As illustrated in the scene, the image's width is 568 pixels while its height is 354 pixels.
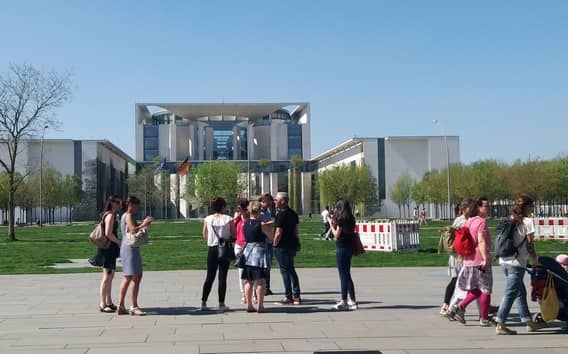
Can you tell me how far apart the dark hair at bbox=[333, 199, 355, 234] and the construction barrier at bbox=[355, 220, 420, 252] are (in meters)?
14.6

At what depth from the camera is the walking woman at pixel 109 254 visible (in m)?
12.2

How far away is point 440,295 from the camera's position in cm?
1388

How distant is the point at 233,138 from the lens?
14075 cm

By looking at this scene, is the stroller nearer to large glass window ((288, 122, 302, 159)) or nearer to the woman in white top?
the woman in white top

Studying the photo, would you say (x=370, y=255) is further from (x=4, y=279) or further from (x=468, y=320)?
(x=468, y=320)

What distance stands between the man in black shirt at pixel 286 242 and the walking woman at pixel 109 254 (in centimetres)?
253

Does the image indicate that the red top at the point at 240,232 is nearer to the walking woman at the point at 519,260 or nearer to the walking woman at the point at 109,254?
the walking woman at the point at 109,254

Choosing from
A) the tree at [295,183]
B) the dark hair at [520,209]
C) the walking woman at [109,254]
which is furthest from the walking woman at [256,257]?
the tree at [295,183]

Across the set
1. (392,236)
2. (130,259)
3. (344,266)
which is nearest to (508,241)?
(344,266)

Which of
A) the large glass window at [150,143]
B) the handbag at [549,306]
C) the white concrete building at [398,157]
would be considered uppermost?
the large glass window at [150,143]

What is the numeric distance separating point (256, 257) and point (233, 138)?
12946 cm

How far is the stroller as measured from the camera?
9984mm

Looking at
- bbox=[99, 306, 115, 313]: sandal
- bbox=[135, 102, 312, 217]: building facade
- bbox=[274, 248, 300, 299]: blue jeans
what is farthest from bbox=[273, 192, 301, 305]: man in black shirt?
bbox=[135, 102, 312, 217]: building facade

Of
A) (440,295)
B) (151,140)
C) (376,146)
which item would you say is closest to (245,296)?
(440,295)
